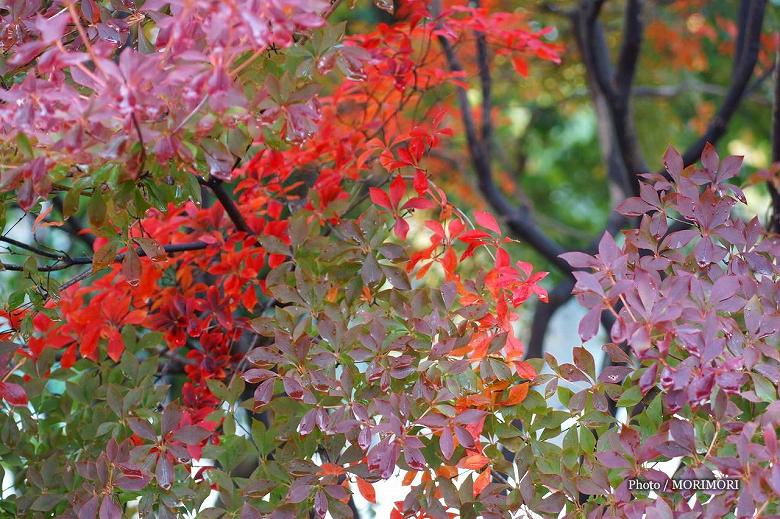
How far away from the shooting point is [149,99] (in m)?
0.87

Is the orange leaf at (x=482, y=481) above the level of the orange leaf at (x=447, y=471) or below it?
below

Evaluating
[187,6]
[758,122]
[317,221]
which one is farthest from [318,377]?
[758,122]

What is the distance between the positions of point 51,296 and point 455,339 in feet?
1.84

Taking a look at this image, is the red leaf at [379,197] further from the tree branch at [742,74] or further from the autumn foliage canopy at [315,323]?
the tree branch at [742,74]

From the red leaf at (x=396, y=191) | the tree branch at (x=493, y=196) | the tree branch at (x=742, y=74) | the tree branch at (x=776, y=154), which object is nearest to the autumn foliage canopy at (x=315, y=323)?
the red leaf at (x=396, y=191)

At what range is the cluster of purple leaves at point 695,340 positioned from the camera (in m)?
0.92

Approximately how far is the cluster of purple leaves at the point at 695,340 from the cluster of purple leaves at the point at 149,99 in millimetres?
442

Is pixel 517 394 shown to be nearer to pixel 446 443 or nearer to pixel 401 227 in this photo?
pixel 446 443

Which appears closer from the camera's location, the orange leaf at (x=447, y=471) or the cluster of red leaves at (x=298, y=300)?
the cluster of red leaves at (x=298, y=300)

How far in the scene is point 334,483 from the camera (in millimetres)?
1099

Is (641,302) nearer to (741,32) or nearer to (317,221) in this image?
(317,221)

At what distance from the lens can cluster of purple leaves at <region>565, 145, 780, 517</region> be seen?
918 mm

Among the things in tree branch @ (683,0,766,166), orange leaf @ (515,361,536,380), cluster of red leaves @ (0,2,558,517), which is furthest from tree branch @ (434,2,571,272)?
orange leaf @ (515,361,536,380)

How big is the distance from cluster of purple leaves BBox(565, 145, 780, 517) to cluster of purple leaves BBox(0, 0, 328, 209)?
44 centimetres
